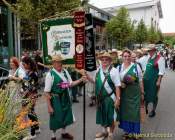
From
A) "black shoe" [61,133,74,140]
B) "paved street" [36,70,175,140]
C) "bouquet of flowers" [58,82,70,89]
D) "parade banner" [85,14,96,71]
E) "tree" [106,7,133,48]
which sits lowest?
"paved street" [36,70,175,140]

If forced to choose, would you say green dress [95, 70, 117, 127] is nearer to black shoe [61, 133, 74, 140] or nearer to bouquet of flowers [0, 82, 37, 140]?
black shoe [61, 133, 74, 140]

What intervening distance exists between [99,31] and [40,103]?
31.8 meters

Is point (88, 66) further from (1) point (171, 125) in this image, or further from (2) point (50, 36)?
(1) point (171, 125)

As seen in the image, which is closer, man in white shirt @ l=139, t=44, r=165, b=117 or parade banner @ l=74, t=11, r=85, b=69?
parade banner @ l=74, t=11, r=85, b=69

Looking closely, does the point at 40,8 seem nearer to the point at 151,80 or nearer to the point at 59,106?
the point at 151,80

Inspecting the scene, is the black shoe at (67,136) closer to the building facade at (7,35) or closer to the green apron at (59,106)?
the green apron at (59,106)

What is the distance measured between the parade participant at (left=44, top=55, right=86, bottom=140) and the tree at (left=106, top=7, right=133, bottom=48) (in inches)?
1368

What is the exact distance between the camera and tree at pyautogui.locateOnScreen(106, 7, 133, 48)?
42469 mm

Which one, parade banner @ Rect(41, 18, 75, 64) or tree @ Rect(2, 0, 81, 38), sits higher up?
tree @ Rect(2, 0, 81, 38)

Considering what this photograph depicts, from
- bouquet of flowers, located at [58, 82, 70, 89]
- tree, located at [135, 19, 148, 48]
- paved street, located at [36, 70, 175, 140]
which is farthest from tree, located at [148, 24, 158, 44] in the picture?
bouquet of flowers, located at [58, 82, 70, 89]

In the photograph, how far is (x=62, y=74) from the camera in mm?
7539

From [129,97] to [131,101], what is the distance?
3.2 inches

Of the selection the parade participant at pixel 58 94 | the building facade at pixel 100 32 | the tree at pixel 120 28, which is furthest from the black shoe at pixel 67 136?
the tree at pixel 120 28

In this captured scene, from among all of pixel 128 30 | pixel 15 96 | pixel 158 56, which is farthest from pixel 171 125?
pixel 128 30
